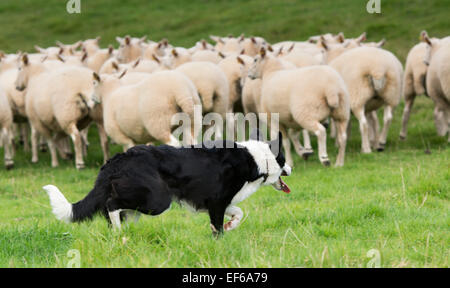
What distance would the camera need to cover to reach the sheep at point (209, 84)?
10117 mm

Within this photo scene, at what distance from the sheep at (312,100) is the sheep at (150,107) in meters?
1.32

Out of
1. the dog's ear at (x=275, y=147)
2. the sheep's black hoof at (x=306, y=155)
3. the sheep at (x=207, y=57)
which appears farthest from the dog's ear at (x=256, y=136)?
the sheep at (x=207, y=57)

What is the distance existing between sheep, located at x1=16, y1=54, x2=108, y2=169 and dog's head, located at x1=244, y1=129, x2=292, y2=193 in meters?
5.71

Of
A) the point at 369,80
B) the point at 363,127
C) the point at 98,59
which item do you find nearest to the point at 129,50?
the point at 98,59

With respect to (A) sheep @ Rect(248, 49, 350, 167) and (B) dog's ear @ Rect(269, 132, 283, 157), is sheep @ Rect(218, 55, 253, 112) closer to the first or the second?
(A) sheep @ Rect(248, 49, 350, 167)

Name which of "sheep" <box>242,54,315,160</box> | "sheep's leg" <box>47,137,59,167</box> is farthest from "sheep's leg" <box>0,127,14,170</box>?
"sheep" <box>242,54,315,160</box>

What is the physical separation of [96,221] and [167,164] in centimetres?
73

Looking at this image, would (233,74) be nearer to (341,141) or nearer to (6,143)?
(341,141)

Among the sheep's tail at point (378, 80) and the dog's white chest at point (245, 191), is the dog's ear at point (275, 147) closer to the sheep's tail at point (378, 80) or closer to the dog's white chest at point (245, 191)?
the dog's white chest at point (245, 191)

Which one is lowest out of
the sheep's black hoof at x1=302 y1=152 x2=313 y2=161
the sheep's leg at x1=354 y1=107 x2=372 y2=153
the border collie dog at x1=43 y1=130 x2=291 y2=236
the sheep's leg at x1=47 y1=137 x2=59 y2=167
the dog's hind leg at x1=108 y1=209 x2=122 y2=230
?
the sheep's leg at x1=47 y1=137 x2=59 y2=167

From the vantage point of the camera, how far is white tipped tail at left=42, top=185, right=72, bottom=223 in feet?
15.2

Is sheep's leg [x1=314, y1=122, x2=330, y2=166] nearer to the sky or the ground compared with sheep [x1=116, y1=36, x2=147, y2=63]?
nearer to the ground

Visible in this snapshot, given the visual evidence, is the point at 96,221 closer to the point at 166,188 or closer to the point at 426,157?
the point at 166,188

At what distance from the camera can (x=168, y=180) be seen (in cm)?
471
